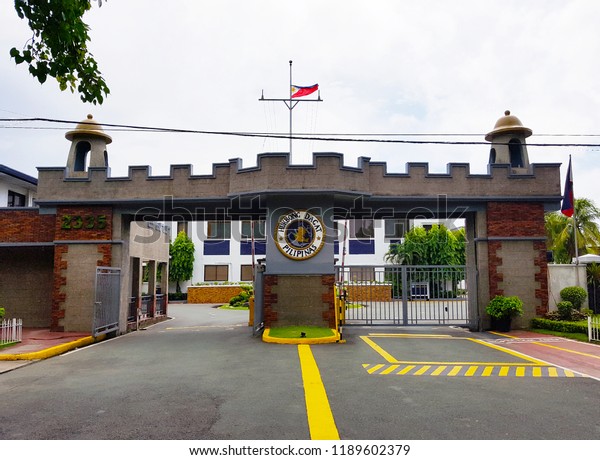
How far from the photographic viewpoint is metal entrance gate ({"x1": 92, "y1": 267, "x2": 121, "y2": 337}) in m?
14.4

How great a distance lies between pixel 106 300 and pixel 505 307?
44.2 feet

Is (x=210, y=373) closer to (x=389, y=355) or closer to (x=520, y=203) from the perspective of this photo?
(x=389, y=355)

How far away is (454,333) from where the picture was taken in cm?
1575

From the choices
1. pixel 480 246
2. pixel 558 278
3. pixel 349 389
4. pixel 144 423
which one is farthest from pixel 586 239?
pixel 144 423

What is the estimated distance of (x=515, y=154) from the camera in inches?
685

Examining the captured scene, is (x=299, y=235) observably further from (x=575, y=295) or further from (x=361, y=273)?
(x=575, y=295)

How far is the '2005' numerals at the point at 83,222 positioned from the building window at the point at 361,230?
29.5 meters

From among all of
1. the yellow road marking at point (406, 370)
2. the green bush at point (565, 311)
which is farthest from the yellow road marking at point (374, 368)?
the green bush at point (565, 311)

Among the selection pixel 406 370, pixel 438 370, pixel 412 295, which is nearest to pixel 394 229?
pixel 412 295

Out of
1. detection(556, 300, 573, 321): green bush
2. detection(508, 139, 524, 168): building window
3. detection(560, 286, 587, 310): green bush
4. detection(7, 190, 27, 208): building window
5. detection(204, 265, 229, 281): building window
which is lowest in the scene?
detection(556, 300, 573, 321): green bush

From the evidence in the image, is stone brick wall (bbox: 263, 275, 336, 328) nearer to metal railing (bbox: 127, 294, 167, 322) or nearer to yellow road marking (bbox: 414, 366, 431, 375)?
yellow road marking (bbox: 414, 366, 431, 375)

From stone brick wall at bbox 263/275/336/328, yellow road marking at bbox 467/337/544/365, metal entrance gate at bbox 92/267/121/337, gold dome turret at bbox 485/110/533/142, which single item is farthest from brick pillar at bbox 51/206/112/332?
gold dome turret at bbox 485/110/533/142

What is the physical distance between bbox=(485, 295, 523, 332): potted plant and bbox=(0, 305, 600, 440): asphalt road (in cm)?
332

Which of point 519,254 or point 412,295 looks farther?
point 412,295
